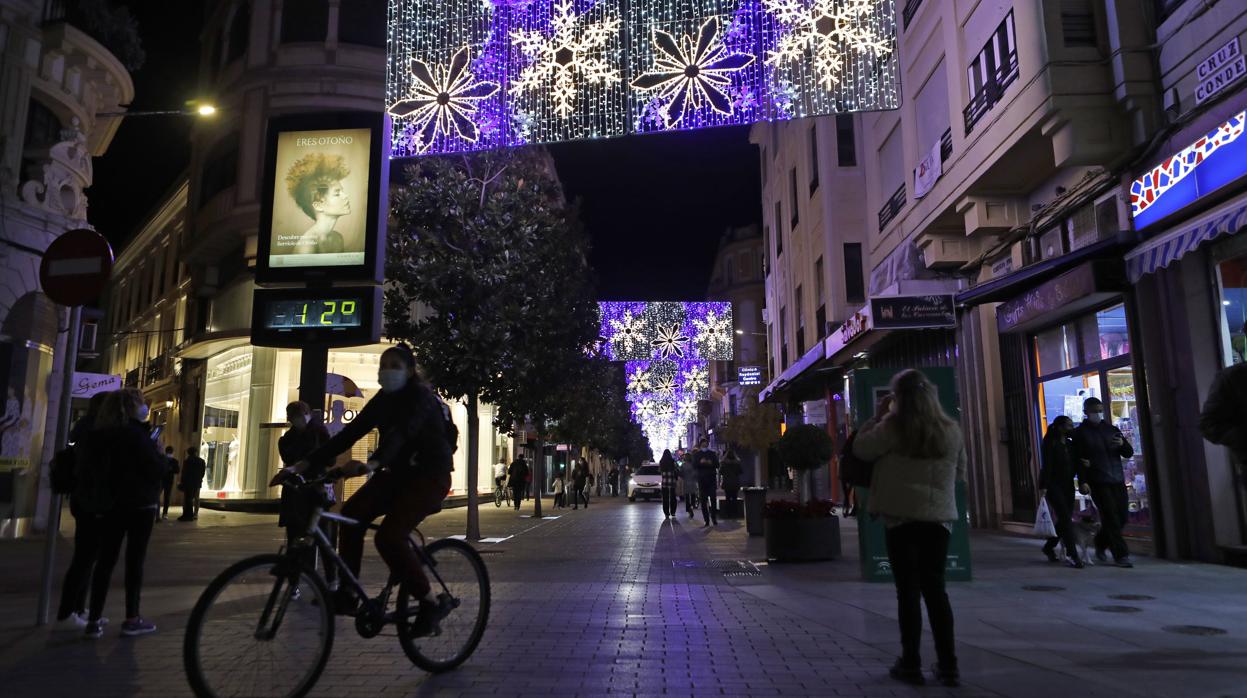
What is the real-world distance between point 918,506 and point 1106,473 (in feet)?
20.8

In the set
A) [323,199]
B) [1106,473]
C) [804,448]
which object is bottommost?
[1106,473]

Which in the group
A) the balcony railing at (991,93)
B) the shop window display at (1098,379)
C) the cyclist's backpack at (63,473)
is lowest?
the cyclist's backpack at (63,473)

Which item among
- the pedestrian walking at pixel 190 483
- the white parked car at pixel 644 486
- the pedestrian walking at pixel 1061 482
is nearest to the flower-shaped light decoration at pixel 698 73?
the pedestrian walking at pixel 1061 482

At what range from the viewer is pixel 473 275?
52.4 ft

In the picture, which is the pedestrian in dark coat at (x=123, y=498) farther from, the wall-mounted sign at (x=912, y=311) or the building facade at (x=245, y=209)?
the building facade at (x=245, y=209)

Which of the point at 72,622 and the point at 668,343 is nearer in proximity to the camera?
the point at 72,622

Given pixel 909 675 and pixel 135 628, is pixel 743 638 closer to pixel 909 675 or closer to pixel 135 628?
pixel 909 675

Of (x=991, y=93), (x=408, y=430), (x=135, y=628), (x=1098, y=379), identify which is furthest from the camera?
(x=991, y=93)

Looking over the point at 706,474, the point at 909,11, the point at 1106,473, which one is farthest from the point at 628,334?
the point at 1106,473

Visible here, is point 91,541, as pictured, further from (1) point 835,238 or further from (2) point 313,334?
(1) point 835,238

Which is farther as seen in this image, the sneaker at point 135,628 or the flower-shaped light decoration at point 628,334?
the flower-shaped light decoration at point 628,334

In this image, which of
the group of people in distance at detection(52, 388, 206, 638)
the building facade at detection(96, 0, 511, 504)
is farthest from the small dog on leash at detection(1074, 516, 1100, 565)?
the building facade at detection(96, 0, 511, 504)

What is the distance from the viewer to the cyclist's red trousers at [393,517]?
4.63m

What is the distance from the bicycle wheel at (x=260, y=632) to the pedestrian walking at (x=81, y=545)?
2775 millimetres
